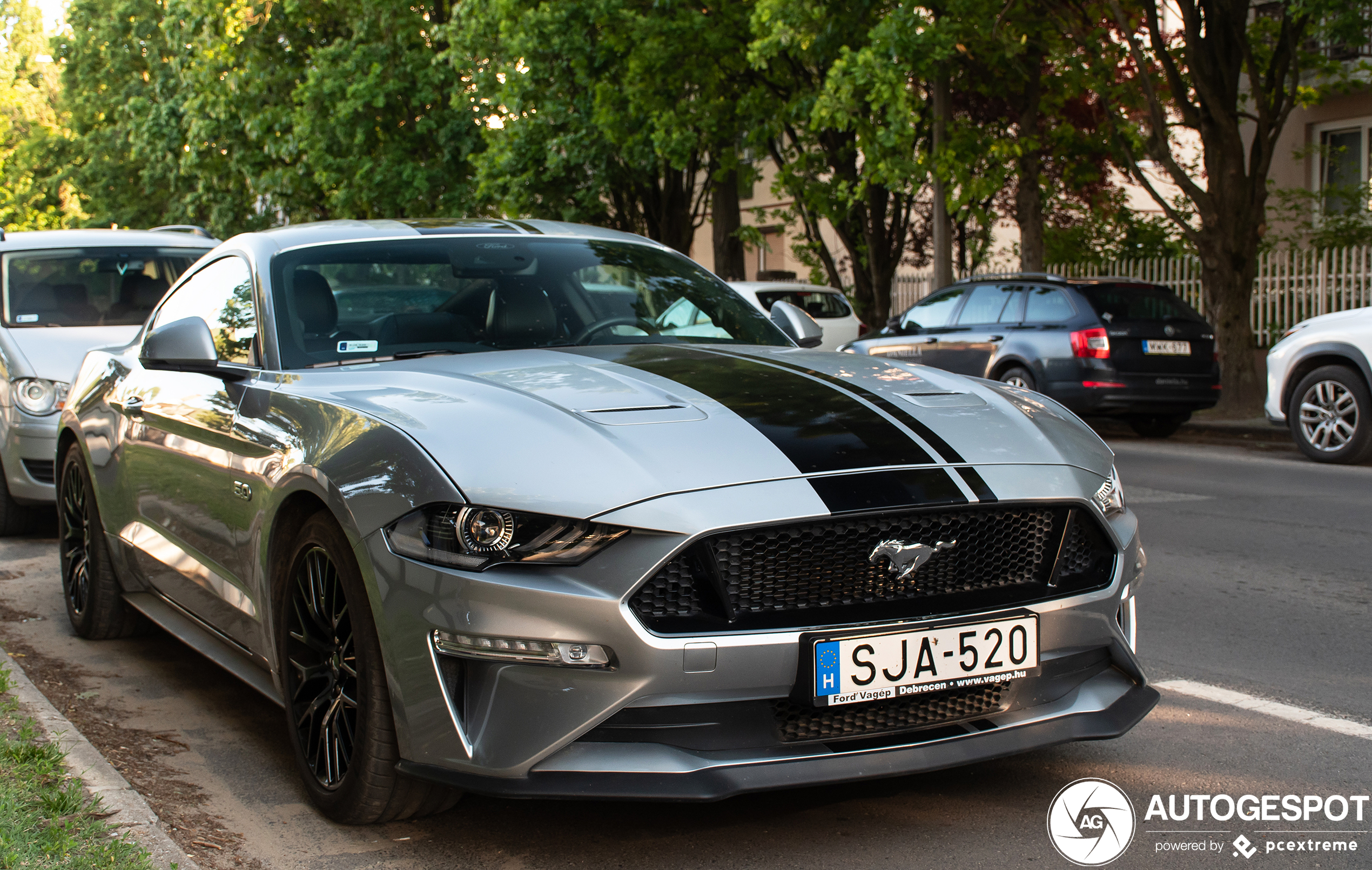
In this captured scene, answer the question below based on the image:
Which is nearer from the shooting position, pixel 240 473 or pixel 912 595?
pixel 912 595

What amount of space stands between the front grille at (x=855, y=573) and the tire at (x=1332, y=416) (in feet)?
29.7

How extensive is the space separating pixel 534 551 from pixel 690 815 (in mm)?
958

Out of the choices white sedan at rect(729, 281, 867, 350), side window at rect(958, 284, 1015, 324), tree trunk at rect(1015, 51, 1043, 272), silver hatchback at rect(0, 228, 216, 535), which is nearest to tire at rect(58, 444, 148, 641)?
silver hatchback at rect(0, 228, 216, 535)

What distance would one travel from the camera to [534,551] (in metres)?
2.96

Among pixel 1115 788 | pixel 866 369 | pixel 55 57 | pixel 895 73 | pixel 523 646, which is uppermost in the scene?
pixel 55 57

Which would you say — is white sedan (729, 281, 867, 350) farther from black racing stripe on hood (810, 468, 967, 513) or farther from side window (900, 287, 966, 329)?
black racing stripe on hood (810, 468, 967, 513)

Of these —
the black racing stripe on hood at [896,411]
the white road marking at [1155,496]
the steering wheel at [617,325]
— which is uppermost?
the steering wheel at [617,325]

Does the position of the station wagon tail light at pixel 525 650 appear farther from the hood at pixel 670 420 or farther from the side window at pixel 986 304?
the side window at pixel 986 304

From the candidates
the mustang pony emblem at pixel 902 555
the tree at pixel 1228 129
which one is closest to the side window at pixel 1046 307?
the tree at pixel 1228 129

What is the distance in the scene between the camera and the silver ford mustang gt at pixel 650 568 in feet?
9.57

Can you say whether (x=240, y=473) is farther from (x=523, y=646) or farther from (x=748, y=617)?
(x=748, y=617)

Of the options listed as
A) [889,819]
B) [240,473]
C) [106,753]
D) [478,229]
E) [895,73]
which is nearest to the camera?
[889,819]

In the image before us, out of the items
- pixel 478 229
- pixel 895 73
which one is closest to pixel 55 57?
pixel 895 73

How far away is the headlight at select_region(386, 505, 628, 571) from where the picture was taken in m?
2.95
